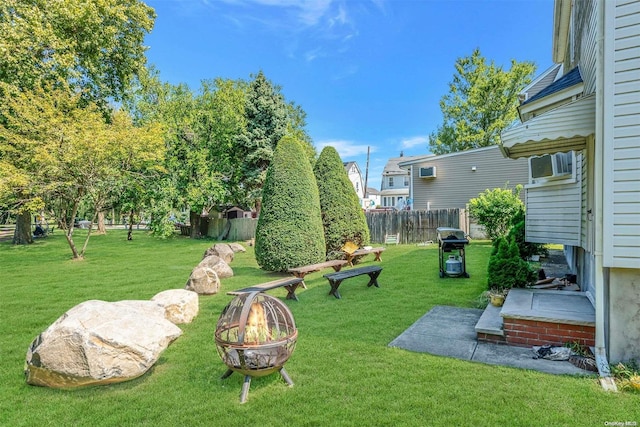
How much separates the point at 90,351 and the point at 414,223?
1500 cm

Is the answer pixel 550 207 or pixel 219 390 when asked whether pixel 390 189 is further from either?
pixel 219 390

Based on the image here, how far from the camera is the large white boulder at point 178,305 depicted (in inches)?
216

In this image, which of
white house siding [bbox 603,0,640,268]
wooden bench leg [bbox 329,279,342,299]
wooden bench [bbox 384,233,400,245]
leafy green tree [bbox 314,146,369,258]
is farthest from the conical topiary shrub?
wooden bench [bbox 384,233,400,245]

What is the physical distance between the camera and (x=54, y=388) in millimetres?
3480

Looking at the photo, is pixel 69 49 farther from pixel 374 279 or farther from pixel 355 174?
pixel 355 174

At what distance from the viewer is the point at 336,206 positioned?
36.0 feet

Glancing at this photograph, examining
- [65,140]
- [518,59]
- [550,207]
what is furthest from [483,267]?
[518,59]

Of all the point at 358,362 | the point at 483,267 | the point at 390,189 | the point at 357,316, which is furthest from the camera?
the point at 390,189

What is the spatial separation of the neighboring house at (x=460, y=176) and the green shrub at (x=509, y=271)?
12968 millimetres

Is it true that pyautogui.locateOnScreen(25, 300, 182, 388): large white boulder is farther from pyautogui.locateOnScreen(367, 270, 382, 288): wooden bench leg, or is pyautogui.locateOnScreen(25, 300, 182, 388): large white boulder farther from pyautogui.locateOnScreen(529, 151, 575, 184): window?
pyautogui.locateOnScreen(529, 151, 575, 184): window

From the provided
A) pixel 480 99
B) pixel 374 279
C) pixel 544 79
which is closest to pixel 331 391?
pixel 374 279

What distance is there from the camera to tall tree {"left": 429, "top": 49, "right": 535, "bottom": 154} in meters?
26.0

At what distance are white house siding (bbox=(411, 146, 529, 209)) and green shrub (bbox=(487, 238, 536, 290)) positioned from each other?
12968mm

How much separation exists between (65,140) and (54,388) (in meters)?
Result: 11.7
